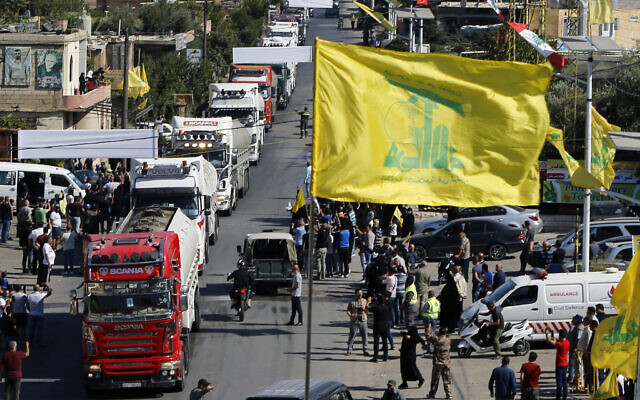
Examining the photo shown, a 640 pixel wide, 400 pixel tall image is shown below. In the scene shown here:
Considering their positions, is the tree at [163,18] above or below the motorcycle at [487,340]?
above

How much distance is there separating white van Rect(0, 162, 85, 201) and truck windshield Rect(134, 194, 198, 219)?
30.9 feet

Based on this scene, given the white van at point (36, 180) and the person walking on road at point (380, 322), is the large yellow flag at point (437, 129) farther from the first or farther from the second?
the white van at point (36, 180)

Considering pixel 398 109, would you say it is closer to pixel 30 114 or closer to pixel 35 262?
pixel 35 262

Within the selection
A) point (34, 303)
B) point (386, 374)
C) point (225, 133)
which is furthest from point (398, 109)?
point (225, 133)

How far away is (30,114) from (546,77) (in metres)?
43.2

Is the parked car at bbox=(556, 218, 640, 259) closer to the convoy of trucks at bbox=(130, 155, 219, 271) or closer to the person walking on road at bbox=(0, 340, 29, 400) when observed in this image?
the convoy of trucks at bbox=(130, 155, 219, 271)

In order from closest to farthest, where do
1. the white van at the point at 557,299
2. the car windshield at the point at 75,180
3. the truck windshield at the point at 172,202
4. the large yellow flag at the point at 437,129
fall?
the large yellow flag at the point at 437,129 → the white van at the point at 557,299 → the truck windshield at the point at 172,202 → the car windshield at the point at 75,180

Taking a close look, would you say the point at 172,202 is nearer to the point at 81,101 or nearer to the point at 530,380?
the point at 530,380

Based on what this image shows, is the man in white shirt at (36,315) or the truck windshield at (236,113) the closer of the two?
the man in white shirt at (36,315)

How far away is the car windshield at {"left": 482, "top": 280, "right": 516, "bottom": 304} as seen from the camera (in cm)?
2730

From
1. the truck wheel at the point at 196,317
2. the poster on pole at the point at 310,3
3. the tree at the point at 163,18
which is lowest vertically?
the truck wheel at the point at 196,317

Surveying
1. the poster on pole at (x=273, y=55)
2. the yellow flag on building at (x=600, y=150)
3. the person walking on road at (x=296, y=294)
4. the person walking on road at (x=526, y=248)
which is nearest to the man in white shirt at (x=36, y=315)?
the person walking on road at (x=296, y=294)

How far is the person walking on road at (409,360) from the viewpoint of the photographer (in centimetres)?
2370

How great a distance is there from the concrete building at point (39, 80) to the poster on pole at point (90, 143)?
1094 cm
